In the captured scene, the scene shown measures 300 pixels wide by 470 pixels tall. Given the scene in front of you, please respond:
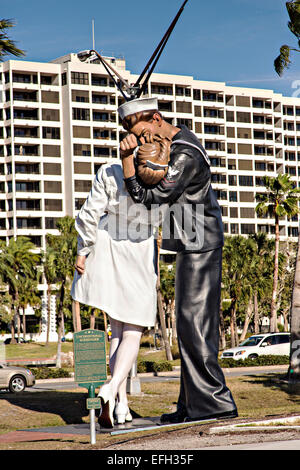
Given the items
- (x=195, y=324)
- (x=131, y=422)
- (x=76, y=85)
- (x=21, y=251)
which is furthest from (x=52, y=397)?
(x=76, y=85)

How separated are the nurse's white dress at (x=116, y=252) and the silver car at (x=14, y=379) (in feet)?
34.6

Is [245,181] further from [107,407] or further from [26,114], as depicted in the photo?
[107,407]

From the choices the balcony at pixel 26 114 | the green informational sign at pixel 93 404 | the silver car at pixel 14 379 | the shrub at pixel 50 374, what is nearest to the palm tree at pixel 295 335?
the silver car at pixel 14 379

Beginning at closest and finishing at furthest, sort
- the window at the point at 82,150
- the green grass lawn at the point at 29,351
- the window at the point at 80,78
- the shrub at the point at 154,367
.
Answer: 1. the shrub at the point at 154,367
2. the green grass lawn at the point at 29,351
3. the window at the point at 82,150
4. the window at the point at 80,78

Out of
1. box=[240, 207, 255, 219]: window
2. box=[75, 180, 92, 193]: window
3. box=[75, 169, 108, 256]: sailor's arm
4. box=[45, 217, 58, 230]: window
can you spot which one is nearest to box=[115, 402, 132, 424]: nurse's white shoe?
box=[75, 169, 108, 256]: sailor's arm

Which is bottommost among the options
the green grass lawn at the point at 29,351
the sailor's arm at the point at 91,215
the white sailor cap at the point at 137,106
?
the green grass lawn at the point at 29,351

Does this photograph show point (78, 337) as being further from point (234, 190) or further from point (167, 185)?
point (234, 190)

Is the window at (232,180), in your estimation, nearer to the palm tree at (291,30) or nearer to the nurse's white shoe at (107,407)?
the palm tree at (291,30)

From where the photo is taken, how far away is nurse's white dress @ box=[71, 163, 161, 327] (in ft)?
32.5

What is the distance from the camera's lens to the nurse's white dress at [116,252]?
990 cm

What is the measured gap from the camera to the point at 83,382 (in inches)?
361

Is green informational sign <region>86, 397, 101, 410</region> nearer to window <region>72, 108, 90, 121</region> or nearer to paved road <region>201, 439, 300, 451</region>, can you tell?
paved road <region>201, 439, 300, 451</region>

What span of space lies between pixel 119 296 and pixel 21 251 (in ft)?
185

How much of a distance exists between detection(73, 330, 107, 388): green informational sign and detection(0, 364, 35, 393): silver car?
11.2 metres
